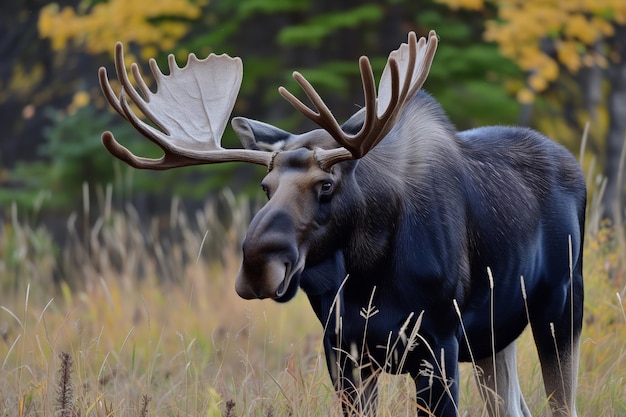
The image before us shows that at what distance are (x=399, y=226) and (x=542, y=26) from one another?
6.18 metres

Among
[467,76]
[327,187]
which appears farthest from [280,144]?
[467,76]

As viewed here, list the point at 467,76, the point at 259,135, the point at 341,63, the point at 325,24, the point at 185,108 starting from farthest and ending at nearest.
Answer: the point at 467,76 < the point at 341,63 < the point at 325,24 < the point at 185,108 < the point at 259,135

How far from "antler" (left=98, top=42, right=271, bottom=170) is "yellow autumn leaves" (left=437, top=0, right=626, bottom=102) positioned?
5545 millimetres

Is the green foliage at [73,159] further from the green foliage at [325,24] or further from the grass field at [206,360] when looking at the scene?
the green foliage at [325,24]

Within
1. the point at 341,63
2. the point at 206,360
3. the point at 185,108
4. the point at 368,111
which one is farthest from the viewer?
the point at 341,63

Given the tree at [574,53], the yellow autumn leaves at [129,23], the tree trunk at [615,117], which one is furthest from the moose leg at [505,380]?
the yellow autumn leaves at [129,23]

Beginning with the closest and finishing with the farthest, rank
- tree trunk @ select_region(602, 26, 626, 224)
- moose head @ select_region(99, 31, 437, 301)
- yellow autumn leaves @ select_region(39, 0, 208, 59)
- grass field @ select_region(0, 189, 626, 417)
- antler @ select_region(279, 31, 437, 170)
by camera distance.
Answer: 1. moose head @ select_region(99, 31, 437, 301)
2. antler @ select_region(279, 31, 437, 170)
3. grass field @ select_region(0, 189, 626, 417)
4. tree trunk @ select_region(602, 26, 626, 224)
5. yellow autumn leaves @ select_region(39, 0, 208, 59)

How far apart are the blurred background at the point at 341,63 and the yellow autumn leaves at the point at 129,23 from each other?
0.02 m

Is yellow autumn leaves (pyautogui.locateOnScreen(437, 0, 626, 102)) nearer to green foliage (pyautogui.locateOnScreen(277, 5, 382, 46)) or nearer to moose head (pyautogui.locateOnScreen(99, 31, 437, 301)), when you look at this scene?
green foliage (pyautogui.locateOnScreen(277, 5, 382, 46))

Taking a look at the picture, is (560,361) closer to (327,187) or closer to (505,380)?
(505,380)

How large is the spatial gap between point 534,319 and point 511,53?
19.3 feet

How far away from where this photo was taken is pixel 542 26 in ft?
29.4

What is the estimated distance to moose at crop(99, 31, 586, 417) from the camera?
3127 mm

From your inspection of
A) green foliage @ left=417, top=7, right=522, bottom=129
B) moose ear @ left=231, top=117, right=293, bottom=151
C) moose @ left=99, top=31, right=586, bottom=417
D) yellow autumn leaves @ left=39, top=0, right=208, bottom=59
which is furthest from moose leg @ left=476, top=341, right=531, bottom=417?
yellow autumn leaves @ left=39, top=0, right=208, bottom=59
